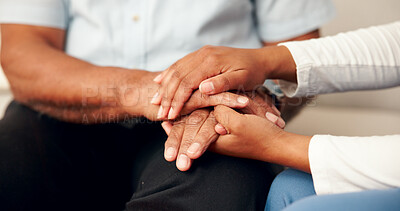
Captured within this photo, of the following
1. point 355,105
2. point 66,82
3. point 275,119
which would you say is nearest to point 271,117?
point 275,119

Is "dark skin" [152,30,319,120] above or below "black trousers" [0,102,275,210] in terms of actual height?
above

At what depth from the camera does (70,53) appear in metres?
0.92

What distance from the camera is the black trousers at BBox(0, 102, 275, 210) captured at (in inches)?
23.4

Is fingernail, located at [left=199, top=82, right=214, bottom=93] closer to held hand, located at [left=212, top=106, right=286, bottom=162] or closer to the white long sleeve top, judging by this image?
held hand, located at [left=212, top=106, right=286, bottom=162]

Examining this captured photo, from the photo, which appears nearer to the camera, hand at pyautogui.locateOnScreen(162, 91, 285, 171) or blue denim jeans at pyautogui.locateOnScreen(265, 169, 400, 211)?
blue denim jeans at pyautogui.locateOnScreen(265, 169, 400, 211)

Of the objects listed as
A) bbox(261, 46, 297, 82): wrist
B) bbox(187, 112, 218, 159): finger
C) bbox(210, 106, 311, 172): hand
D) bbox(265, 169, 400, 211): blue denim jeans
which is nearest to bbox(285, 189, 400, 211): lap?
bbox(265, 169, 400, 211): blue denim jeans

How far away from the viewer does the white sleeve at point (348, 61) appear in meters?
0.71

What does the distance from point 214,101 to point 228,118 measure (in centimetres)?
7

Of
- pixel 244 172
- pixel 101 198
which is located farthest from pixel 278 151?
pixel 101 198

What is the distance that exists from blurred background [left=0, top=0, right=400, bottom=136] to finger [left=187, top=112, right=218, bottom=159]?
1.50 ft

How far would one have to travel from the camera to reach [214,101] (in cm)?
70

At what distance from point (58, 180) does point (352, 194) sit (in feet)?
1.76

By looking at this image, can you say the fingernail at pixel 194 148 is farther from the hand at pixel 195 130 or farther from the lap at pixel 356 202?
the lap at pixel 356 202

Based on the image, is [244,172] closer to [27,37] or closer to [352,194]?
[352,194]
